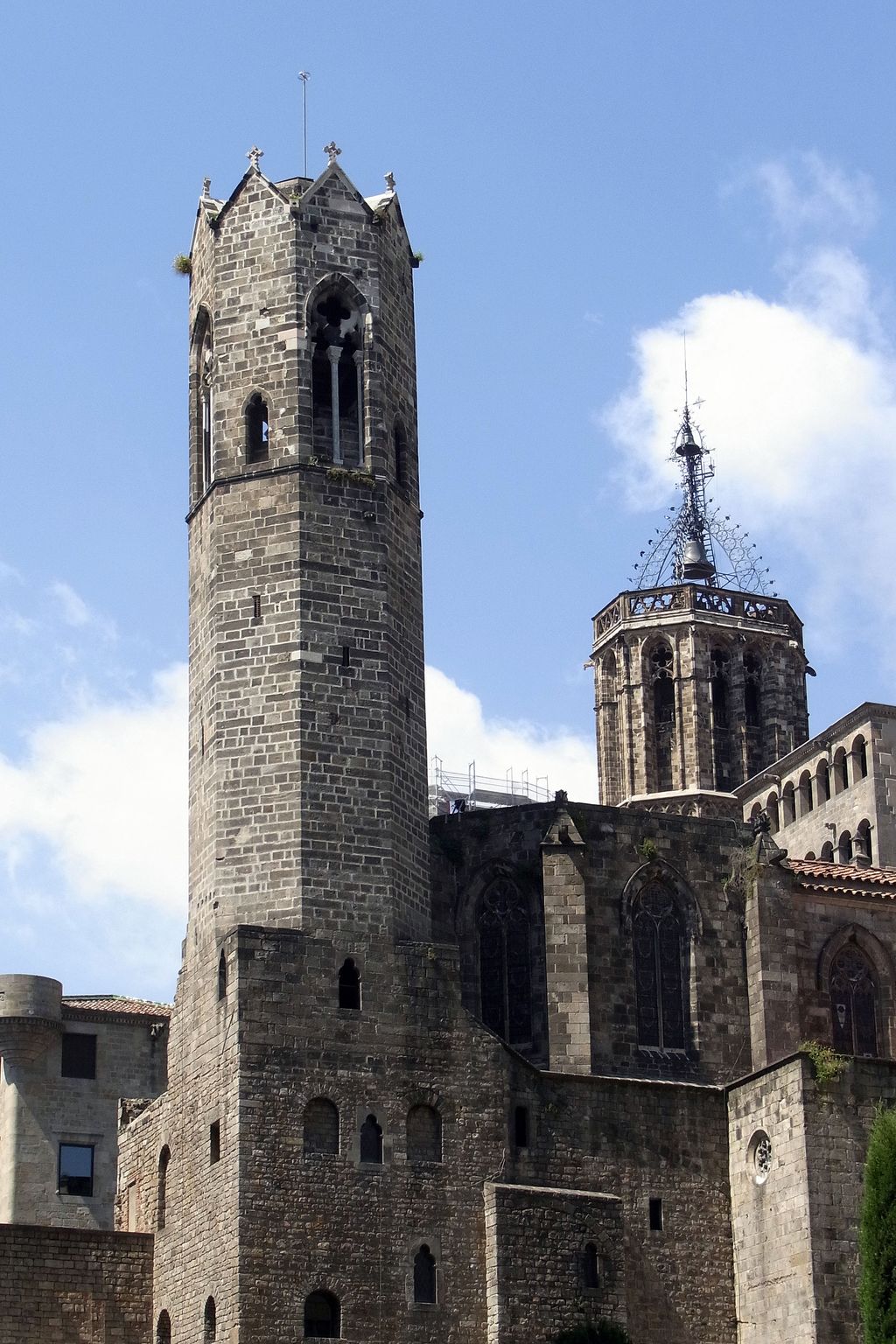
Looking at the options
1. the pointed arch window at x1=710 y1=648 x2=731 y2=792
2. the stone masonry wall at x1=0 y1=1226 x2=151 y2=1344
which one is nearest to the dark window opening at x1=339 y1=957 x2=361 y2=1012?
the stone masonry wall at x1=0 y1=1226 x2=151 y2=1344

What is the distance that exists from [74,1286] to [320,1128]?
6.88 meters

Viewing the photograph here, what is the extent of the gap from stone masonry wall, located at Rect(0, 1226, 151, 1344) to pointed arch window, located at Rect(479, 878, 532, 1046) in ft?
29.4

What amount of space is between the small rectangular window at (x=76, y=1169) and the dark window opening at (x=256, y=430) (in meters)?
22.7

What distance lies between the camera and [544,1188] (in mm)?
48906

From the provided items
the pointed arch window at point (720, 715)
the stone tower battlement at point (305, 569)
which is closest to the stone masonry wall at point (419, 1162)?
the stone tower battlement at point (305, 569)

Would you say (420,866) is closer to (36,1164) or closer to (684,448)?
(36,1164)

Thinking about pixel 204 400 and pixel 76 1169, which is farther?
pixel 76 1169

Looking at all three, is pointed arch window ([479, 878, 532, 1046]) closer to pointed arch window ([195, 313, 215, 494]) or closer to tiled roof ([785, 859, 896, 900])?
tiled roof ([785, 859, 896, 900])

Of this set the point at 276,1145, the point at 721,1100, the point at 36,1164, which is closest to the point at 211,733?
the point at 276,1145

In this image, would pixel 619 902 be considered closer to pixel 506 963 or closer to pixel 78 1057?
pixel 506 963

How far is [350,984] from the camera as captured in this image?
49031 millimetres

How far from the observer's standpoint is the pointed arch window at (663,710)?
85000mm

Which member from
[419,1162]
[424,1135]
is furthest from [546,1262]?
[424,1135]

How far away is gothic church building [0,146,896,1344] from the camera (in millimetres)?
47500
